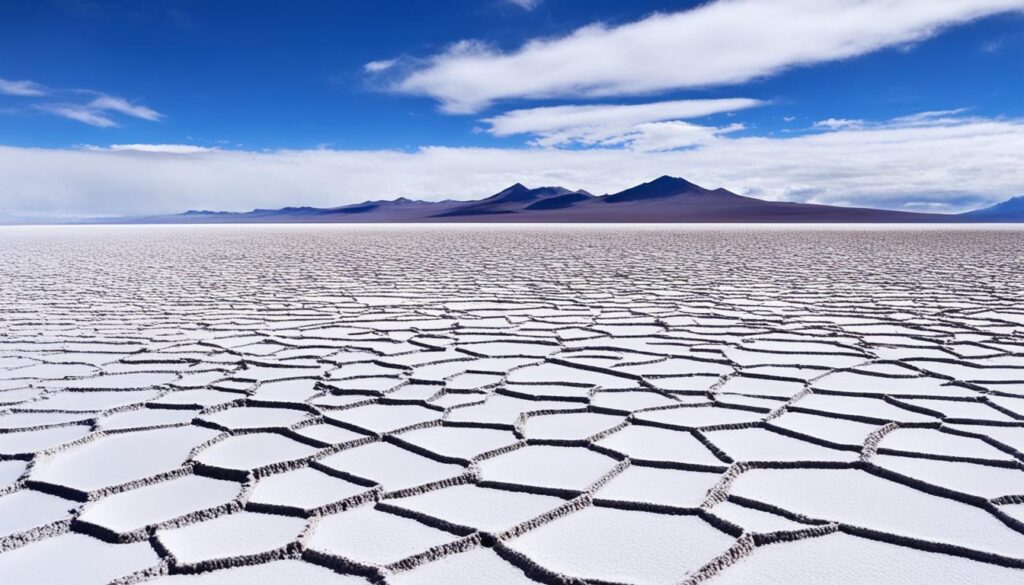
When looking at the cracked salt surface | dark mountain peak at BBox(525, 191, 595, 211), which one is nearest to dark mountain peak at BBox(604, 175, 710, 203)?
dark mountain peak at BBox(525, 191, 595, 211)

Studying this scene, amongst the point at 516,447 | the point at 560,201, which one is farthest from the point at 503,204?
the point at 516,447

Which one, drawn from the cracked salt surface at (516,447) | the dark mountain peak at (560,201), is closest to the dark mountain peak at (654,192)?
the dark mountain peak at (560,201)

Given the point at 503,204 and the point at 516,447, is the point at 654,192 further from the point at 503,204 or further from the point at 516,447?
the point at 516,447

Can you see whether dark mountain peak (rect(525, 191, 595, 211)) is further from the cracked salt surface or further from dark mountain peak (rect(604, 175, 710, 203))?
the cracked salt surface

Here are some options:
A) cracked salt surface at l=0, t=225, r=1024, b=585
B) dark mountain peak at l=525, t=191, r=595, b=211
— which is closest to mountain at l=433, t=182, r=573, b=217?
dark mountain peak at l=525, t=191, r=595, b=211

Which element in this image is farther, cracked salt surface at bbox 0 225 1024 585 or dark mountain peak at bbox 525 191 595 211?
dark mountain peak at bbox 525 191 595 211

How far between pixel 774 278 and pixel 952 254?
409 centimetres

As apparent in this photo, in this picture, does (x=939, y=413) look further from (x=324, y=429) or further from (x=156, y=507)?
(x=156, y=507)

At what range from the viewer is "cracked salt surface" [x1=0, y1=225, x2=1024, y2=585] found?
1.14m

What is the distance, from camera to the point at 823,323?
3.27 metres

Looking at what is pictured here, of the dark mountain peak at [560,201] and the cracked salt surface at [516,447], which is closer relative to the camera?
the cracked salt surface at [516,447]

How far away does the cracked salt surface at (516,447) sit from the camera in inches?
44.8

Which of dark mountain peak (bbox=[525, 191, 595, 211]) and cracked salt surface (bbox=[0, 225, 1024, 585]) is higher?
dark mountain peak (bbox=[525, 191, 595, 211])

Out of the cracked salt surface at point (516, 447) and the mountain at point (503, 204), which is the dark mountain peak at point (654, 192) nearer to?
the mountain at point (503, 204)
